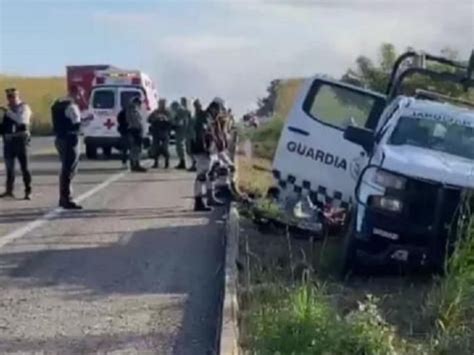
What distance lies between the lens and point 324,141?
1705 centimetres

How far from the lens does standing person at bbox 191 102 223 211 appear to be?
21.5m

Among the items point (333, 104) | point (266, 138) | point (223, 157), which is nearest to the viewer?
point (333, 104)

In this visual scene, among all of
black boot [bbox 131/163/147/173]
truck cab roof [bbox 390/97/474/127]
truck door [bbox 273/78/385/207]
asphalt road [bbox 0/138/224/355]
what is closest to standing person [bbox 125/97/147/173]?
black boot [bbox 131/163/147/173]

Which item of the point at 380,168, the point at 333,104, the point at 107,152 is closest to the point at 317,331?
the point at 380,168

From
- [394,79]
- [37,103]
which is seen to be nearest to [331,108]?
[394,79]

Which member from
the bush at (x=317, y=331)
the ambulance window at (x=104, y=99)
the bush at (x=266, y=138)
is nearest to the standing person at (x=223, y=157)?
the bush at (x=317, y=331)

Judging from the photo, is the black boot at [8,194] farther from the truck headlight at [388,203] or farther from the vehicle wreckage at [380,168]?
the truck headlight at [388,203]

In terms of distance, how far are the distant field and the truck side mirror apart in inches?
2309

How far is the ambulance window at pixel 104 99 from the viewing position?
3997 cm

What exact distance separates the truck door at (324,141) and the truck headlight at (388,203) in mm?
2467

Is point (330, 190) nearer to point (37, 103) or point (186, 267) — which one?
point (186, 267)

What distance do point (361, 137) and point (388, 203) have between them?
1.77 metres

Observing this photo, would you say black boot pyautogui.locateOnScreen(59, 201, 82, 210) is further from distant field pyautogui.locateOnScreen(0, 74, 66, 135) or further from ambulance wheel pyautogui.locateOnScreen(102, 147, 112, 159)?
distant field pyautogui.locateOnScreen(0, 74, 66, 135)

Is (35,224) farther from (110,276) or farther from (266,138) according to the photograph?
(266,138)
